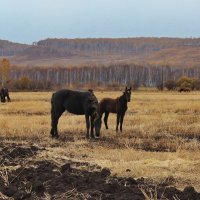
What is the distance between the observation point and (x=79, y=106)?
1945 cm

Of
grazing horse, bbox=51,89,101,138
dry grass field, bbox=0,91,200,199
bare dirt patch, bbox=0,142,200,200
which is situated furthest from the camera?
grazing horse, bbox=51,89,101,138

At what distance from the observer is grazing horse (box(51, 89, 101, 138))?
1906 cm

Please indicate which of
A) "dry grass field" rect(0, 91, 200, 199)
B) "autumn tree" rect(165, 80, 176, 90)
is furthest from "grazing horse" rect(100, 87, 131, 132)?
"autumn tree" rect(165, 80, 176, 90)

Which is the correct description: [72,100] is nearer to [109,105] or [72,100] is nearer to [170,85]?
[109,105]

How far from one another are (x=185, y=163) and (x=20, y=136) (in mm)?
7943

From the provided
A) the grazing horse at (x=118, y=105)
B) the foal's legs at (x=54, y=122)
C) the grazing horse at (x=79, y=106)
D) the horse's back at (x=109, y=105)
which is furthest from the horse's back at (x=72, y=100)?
the horse's back at (x=109, y=105)

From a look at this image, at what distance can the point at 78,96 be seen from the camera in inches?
765

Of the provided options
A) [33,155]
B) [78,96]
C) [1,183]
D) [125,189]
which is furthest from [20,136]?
[125,189]

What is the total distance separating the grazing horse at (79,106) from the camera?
62.5 feet

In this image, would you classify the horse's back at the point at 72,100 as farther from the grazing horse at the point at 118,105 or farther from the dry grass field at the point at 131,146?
the grazing horse at the point at 118,105

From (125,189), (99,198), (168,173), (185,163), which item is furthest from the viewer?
(185,163)

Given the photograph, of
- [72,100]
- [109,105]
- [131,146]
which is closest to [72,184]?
[131,146]

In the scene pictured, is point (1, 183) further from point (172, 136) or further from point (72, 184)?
point (172, 136)

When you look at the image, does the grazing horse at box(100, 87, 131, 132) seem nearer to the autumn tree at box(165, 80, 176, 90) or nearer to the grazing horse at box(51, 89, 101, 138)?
the grazing horse at box(51, 89, 101, 138)
